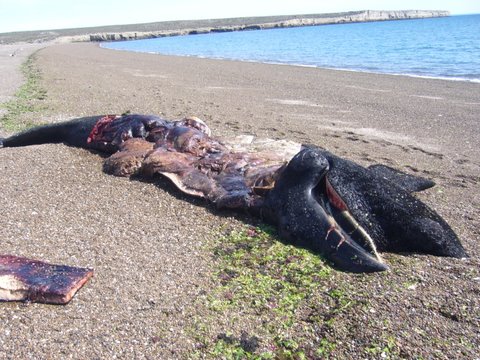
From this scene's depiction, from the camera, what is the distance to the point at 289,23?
4400 inches

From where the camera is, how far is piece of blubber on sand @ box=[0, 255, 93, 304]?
321cm

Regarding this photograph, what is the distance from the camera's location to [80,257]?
3.87 metres

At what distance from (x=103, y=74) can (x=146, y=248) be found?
16373mm

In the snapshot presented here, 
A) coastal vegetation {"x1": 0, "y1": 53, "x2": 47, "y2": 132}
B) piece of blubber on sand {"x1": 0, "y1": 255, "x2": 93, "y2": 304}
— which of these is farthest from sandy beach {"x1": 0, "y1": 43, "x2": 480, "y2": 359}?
coastal vegetation {"x1": 0, "y1": 53, "x2": 47, "y2": 132}

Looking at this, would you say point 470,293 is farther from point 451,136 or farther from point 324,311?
point 451,136

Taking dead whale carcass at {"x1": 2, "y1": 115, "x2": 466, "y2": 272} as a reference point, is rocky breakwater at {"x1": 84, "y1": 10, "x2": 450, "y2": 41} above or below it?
below

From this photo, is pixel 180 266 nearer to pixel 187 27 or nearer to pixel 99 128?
pixel 99 128

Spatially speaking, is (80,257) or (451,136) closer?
(80,257)

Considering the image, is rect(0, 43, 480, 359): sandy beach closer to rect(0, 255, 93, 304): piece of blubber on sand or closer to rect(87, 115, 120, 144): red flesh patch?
rect(0, 255, 93, 304): piece of blubber on sand

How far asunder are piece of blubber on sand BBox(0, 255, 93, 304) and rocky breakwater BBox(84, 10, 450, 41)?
78.4 m

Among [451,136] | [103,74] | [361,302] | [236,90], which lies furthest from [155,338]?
[103,74]

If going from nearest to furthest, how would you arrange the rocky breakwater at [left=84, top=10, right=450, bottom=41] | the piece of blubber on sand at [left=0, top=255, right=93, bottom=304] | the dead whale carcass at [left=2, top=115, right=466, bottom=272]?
the piece of blubber on sand at [left=0, top=255, right=93, bottom=304]
the dead whale carcass at [left=2, top=115, right=466, bottom=272]
the rocky breakwater at [left=84, top=10, right=450, bottom=41]

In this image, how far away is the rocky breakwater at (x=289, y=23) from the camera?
83.1m

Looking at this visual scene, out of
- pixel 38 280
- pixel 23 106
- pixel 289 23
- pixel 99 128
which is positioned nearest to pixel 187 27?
pixel 289 23
